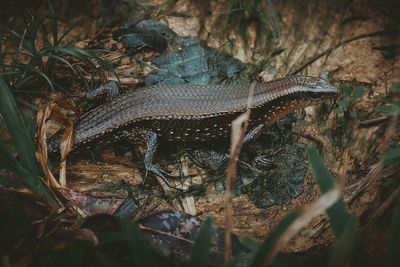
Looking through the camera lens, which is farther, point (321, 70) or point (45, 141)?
point (321, 70)

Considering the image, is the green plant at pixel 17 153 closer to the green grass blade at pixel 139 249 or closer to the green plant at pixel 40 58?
the green plant at pixel 40 58

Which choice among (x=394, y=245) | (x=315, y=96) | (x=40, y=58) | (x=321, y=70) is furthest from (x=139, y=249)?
(x=321, y=70)

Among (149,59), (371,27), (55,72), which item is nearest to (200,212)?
(149,59)

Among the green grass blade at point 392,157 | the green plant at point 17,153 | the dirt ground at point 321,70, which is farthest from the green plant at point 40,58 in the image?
the green grass blade at point 392,157

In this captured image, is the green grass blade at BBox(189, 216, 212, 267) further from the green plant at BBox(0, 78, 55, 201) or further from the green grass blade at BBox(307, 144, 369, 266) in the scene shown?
the green plant at BBox(0, 78, 55, 201)

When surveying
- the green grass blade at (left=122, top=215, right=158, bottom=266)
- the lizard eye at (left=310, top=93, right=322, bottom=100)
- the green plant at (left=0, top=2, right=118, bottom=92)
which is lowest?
the green grass blade at (left=122, top=215, right=158, bottom=266)

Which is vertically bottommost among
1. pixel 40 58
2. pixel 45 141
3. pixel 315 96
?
pixel 45 141

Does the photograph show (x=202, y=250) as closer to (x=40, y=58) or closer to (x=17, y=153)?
(x=17, y=153)

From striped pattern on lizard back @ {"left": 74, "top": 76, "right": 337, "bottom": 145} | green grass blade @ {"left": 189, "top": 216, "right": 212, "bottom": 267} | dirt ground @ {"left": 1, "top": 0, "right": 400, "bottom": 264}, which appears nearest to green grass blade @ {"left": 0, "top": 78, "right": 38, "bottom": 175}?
dirt ground @ {"left": 1, "top": 0, "right": 400, "bottom": 264}
